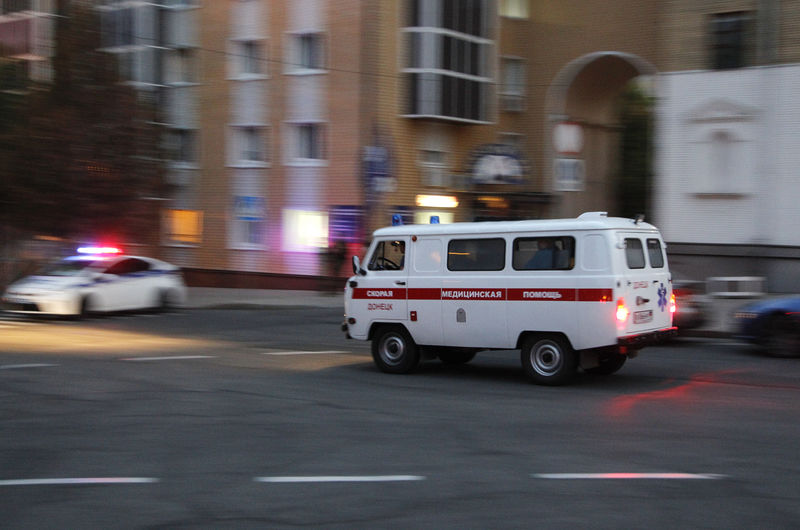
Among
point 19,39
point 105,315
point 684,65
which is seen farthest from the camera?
point 19,39

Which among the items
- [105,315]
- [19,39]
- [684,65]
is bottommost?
[105,315]

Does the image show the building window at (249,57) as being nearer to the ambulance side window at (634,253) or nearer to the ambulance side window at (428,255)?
the ambulance side window at (428,255)

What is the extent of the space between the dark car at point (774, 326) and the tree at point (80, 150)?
17.7 metres

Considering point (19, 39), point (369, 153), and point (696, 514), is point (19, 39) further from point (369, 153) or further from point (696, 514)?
point (696, 514)

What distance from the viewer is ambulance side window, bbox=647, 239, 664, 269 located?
479 inches

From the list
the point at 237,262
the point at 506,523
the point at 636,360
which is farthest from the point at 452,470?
the point at 237,262

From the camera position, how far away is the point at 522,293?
1196cm

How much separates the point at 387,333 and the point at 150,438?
522 centimetres

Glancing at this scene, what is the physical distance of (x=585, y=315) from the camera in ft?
37.4

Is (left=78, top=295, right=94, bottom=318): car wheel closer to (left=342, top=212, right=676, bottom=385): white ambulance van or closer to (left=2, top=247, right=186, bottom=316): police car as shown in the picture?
(left=2, top=247, right=186, bottom=316): police car

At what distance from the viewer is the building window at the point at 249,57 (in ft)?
113

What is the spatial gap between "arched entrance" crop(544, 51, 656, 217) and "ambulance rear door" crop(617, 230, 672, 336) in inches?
895

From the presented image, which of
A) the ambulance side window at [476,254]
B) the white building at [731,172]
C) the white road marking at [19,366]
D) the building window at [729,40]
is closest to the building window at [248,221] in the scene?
the white building at [731,172]

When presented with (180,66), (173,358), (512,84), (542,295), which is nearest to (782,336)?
(542,295)
